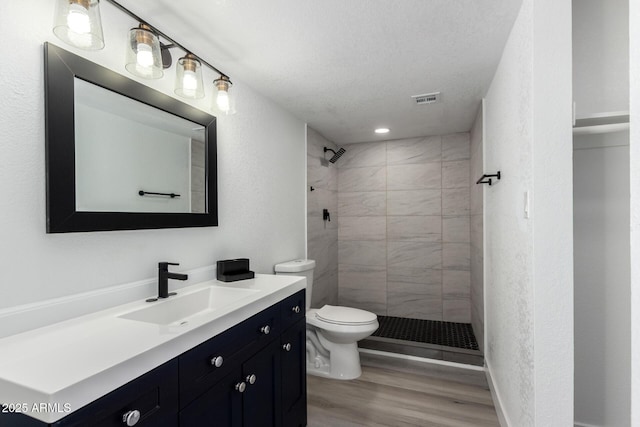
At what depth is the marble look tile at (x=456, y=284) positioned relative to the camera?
346 cm

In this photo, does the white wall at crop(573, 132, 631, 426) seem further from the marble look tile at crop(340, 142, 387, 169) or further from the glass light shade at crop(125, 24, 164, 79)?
the marble look tile at crop(340, 142, 387, 169)

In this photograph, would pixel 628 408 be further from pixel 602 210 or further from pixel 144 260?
pixel 144 260

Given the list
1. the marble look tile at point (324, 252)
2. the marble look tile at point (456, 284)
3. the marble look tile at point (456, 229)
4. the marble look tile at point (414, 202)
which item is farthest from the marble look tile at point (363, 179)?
the marble look tile at point (456, 284)

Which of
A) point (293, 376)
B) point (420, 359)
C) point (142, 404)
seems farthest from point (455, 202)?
point (142, 404)

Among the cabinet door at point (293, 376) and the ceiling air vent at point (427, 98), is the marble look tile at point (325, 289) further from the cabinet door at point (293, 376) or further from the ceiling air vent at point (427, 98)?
the ceiling air vent at point (427, 98)

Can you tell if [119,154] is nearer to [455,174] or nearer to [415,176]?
[415,176]

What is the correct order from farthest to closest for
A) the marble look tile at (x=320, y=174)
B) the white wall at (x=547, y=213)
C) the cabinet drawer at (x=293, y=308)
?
the marble look tile at (x=320, y=174), the cabinet drawer at (x=293, y=308), the white wall at (x=547, y=213)

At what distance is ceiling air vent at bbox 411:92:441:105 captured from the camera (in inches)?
94.1

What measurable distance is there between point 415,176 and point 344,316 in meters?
1.91

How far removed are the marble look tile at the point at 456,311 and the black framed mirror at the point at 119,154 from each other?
2.80 metres

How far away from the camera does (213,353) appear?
1136 millimetres

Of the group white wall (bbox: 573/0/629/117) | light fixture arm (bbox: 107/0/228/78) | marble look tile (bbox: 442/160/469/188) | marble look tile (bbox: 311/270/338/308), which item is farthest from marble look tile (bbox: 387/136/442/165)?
light fixture arm (bbox: 107/0/228/78)

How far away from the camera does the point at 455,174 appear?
350cm

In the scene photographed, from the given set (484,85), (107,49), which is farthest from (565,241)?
(107,49)
